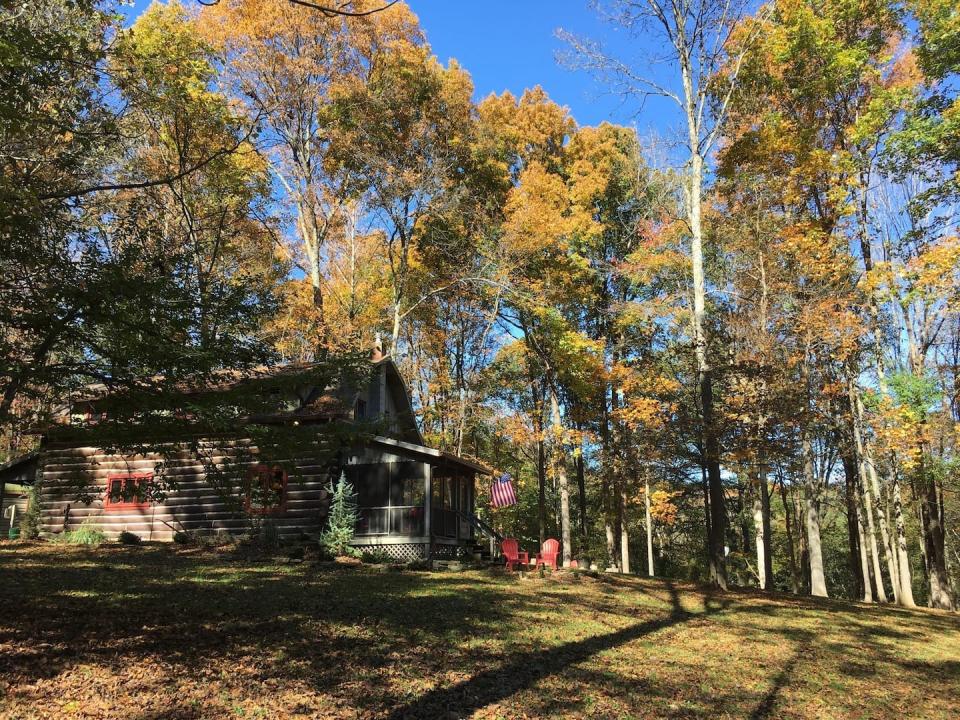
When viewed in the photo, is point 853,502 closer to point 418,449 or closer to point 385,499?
point 418,449

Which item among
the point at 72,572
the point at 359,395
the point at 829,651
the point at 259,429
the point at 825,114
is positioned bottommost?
the point at 829,651

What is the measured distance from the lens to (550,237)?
80.2 feet

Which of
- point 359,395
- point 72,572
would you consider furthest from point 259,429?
point 359,395

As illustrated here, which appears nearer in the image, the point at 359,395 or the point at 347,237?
the point at 359,395

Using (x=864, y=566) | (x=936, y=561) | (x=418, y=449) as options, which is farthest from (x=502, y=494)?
(x=936, y=561)

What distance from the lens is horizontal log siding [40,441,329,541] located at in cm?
1934

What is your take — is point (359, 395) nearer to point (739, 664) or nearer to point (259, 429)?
point (259, 429)

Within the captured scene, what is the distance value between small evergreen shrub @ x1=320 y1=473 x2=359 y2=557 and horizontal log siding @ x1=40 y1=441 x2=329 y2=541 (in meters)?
0.86

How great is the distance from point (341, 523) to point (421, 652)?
34.3ft

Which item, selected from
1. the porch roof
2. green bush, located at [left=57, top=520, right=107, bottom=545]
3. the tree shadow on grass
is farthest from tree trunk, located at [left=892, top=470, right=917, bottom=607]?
green bush, located at [left=57, top=520, right=107, bottom=545]

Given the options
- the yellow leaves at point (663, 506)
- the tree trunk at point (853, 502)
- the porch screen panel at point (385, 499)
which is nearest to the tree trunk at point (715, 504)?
the tree trunk at point (853, 502)

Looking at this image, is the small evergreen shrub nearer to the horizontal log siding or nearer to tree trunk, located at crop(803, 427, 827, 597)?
the horizontal log siding

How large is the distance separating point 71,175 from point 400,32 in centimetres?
1447

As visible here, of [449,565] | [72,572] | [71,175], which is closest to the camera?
[71,175]
